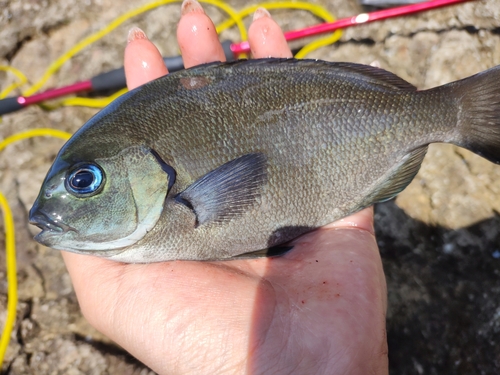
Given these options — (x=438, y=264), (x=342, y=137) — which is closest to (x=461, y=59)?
(x=438, y=264)

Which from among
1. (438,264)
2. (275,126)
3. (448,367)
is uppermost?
(275,126)

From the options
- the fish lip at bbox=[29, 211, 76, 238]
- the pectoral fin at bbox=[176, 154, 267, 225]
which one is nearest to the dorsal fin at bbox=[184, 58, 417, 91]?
the pectoral fin at bbox=[176, 154, 267, 225]

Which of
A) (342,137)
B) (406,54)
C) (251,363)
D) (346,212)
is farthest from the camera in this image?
(406,54)

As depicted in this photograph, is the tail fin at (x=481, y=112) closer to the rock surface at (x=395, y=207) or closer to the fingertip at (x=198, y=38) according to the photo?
the rock surface at (x=395, y=207)

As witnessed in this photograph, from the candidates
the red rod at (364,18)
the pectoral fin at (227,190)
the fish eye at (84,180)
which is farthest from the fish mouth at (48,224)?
the red rod at (364,18)

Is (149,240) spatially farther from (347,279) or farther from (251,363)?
(347,279)

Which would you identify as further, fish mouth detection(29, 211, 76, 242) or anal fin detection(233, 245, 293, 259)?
anal fin detection(233, 245, 293, 259)

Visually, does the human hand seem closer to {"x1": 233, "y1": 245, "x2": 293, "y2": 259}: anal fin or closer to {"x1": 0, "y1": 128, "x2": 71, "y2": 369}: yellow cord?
{"x1": 233, "y1": 245, "x2": 293, "y2": 259}: anal fin
